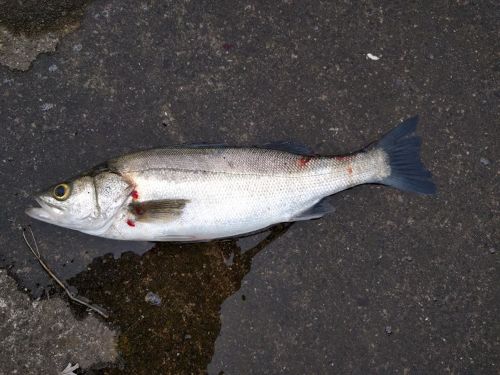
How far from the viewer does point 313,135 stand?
3.94 meters

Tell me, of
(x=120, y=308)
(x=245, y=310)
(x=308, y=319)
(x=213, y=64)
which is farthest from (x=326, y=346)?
(x=213, y=64)

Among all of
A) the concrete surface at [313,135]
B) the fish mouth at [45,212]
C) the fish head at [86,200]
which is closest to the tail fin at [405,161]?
the concrete surface at [313,135]

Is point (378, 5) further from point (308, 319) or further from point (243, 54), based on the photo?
point (308, 319)

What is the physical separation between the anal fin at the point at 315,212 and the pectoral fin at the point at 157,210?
907 mm

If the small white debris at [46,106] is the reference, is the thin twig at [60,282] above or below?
below

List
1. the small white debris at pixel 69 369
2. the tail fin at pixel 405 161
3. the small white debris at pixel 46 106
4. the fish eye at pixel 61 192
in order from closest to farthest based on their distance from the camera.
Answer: the fish eye at pixel 61 192 → the small white debris at pixel 69 369 → the tail fin at pixel 405 161 → the small white debris at pixel 46 106

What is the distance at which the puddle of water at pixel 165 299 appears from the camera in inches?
144

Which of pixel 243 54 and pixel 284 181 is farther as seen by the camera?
pixel 243 54

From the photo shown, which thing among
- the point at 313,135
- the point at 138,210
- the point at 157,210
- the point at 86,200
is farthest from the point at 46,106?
the point at 313,135

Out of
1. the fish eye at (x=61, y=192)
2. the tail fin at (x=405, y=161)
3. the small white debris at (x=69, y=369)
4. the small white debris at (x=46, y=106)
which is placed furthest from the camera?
the small white debris at (x=46, y=106)

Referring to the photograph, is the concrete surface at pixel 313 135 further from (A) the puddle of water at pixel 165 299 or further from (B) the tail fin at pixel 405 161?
(B) the tail fin at pixel 405 161

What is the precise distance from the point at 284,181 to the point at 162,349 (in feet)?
5.46

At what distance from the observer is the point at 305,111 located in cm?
396

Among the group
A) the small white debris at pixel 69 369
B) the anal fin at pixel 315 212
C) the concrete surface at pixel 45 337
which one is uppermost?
the anal fin at pixel 315 212
